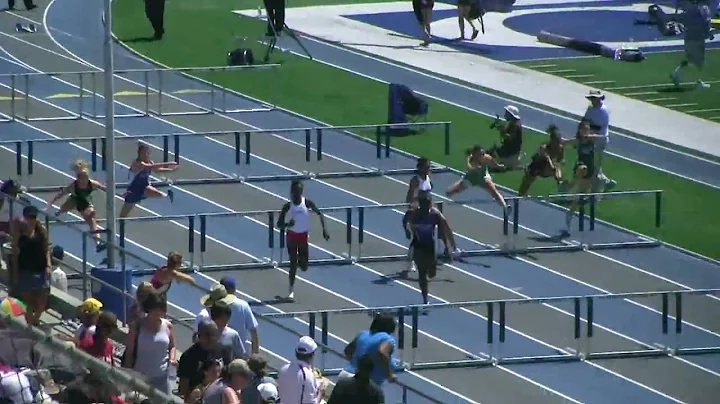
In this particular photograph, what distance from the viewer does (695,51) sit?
41.1m

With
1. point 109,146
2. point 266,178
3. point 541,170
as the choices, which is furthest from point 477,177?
point 109,146

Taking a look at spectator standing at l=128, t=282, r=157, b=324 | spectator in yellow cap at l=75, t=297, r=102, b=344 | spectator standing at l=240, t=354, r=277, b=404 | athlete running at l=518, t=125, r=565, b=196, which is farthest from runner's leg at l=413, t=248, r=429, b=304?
→ spectator standing at l=240, t=354, r=277, b=404

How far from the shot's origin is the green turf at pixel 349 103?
29.2 metres

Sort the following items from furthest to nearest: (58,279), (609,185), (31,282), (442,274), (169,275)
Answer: (609,185), (442,274), (58,279), (169,275), (31,282)

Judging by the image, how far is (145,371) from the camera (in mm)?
15750

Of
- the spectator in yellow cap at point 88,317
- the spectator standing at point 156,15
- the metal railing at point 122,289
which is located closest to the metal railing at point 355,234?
the metal railing at point 122,289

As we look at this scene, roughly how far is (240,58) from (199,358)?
25358mm

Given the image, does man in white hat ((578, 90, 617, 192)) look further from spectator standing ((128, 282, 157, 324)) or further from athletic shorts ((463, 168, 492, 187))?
spectator standing ((128, 282, 157, 324))

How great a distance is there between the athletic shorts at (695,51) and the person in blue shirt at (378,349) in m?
25.0

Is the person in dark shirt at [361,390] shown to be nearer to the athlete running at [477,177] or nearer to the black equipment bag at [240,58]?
the athlete running at [477,177]

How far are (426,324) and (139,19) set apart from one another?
27.1 metres

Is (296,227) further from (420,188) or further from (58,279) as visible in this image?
(58,279)

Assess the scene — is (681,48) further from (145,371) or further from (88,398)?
(88,398)

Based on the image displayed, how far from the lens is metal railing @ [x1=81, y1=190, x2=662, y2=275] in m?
25.8
